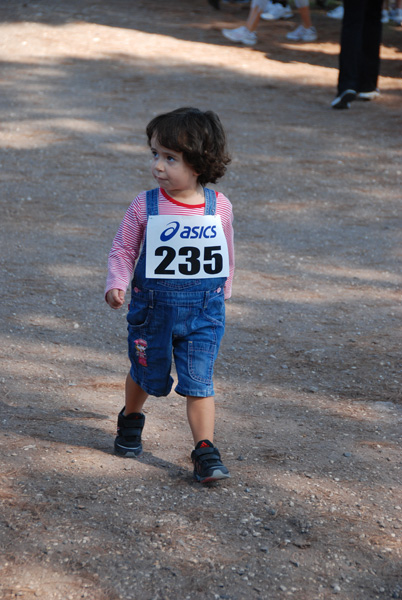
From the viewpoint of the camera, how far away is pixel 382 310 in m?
4.75

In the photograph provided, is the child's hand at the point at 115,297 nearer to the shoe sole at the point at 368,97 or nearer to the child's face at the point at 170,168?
the child's face at the point at 170,168

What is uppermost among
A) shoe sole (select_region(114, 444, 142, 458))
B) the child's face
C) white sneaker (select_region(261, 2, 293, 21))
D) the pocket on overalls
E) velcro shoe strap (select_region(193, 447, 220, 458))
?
white sneaker (select_region(261, 2, 293, 21))

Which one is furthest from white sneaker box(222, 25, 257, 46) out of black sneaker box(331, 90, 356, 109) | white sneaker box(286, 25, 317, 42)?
black sneaker box(331, 90, 356, 109)

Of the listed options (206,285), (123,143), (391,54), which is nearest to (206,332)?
(206,285)

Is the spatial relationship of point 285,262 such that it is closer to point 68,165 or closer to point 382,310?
point 382,310

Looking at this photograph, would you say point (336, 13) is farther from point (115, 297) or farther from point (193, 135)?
point (115, 297)

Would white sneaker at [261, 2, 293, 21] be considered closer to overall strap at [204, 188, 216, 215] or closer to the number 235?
overall strap at [204, 188, 216, 215]

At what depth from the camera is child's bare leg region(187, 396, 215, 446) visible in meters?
2.91

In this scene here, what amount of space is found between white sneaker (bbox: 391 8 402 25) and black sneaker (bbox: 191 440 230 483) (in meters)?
12.6

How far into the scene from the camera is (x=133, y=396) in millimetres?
3037

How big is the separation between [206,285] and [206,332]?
0.57 ft

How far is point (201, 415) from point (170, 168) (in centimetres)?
93

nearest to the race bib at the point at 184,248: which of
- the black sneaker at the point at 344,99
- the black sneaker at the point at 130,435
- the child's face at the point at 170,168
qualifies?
the child's face at the point at 170,168

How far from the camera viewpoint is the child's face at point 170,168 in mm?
2797
